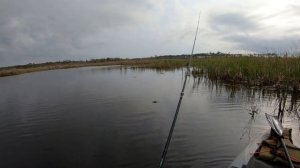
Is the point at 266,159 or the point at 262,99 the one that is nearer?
the point at 266,159

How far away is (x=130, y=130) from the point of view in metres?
8.77

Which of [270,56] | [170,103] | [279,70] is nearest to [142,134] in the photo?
[170,103]

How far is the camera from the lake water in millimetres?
6625

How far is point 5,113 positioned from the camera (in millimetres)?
12562

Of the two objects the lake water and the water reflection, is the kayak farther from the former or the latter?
the water reflection

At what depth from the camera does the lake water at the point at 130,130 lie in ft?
21.7

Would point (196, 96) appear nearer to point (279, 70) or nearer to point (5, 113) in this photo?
point (279, 70)

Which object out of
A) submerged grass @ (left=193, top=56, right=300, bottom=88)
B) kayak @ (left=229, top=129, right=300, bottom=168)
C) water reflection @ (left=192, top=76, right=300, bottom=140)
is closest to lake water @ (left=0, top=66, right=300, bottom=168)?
water reflection @ (left=192, top=76, right=300, bottom=140)

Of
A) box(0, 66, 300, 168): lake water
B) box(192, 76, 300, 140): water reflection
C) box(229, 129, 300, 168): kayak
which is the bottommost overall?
box(0, 66, 300, 168): lake water

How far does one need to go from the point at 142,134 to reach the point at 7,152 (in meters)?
3.37

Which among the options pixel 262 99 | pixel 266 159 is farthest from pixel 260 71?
pixel 266 159

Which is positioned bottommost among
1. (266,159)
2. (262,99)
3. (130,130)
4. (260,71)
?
(130,130)

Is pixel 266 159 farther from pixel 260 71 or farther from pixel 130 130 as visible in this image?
pixel 260 71

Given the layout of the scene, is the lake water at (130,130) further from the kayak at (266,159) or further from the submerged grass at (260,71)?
the submerged grass at (260,71)
